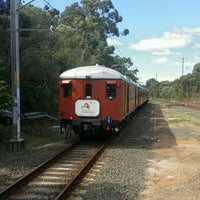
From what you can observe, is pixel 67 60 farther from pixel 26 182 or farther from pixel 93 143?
pixel 26 182

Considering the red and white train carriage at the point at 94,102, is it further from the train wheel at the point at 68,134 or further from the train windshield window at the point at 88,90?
the train wheel at the point at 68,134

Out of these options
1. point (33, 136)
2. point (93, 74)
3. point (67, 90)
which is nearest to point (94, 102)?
point (93, 74)

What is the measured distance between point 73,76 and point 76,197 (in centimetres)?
921

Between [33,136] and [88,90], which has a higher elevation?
[88,90]

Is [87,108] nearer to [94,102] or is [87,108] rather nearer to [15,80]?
[94,102]

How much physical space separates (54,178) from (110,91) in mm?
7165

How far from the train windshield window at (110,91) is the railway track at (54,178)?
285 cm

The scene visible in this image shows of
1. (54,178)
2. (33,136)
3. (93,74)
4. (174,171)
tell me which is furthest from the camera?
(33,136)

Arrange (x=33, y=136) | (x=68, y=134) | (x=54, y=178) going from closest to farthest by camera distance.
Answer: (x=54, y=178) < (x=33, y=136) < (x=68, y=134)

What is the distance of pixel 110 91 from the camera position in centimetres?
1742

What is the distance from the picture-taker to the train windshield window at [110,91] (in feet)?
57.0

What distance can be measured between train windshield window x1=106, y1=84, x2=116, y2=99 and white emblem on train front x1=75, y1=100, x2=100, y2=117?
534mm

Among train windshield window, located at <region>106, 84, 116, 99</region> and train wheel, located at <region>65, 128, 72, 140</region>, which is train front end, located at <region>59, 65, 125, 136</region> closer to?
train windshield window, located at <region>106, 84, 116, 99</region>

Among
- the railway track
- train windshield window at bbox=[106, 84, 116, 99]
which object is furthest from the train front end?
the railway track
